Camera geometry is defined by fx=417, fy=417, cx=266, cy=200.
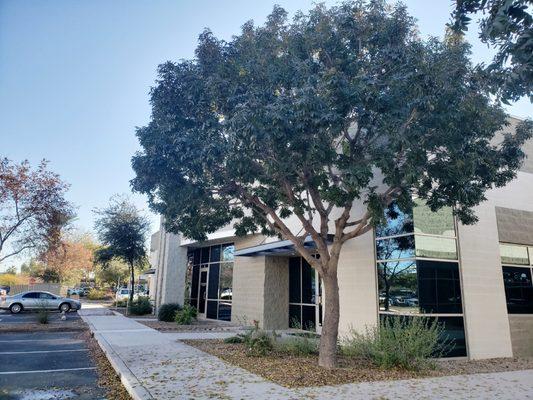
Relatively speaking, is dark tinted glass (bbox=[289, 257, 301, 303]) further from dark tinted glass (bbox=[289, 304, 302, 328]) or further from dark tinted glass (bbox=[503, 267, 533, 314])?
dark tinted glass (bbox=[503, 267, 533, 314])

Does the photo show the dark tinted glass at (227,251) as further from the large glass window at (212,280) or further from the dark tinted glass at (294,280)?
the dark tinted glass at (294,280)

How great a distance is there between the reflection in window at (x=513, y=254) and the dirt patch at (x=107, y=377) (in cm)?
1158

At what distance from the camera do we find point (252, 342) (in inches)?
430

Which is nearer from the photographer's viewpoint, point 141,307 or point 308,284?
point 308,284

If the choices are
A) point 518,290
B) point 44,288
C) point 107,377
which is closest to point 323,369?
point 107,377

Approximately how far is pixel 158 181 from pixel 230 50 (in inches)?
143

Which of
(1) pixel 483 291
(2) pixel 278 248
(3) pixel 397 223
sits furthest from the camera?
(2) pixel 278 248

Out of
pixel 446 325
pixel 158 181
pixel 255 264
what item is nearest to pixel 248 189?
pixel 158 181

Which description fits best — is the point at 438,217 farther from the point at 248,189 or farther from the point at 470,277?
the point at 248,189

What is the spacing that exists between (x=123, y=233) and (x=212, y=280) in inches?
287

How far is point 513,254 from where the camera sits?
13367 mm

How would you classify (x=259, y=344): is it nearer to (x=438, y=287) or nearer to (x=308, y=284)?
(x=438, y=287)

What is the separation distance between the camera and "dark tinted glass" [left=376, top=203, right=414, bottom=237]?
11922mm

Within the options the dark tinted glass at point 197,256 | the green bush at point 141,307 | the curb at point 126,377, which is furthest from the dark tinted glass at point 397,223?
the green bush at point 141,307
